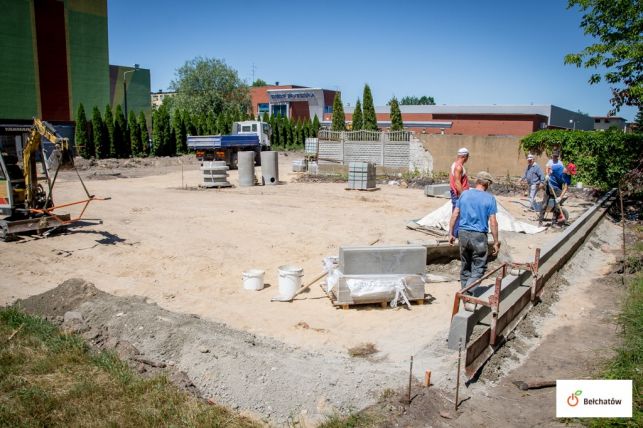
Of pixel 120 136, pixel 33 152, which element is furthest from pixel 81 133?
pixel 33 152

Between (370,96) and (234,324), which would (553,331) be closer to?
(234,324)

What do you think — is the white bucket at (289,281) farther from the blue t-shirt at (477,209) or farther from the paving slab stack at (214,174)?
the paving slab stack at (214,174)

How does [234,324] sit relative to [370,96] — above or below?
below

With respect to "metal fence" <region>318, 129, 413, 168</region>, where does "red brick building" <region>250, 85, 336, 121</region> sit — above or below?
above

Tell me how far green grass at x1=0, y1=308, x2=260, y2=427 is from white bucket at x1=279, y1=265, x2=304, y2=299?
8.88ft

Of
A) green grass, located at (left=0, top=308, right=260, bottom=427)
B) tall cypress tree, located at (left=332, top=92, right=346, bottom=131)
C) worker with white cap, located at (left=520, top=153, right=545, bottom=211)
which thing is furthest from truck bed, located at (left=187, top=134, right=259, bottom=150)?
green grass, located at (left=0, top=308, right=260, bottom=427)

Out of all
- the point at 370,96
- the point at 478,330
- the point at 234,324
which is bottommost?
the point at 234,324

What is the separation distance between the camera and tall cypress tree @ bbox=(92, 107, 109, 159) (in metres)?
31.3

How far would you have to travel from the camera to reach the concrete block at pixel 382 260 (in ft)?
22.4

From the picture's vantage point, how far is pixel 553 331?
6.19m

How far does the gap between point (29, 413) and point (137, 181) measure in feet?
62.1

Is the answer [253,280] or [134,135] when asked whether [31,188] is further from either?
[134,135]

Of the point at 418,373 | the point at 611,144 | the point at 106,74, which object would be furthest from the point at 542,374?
the point at 106,74

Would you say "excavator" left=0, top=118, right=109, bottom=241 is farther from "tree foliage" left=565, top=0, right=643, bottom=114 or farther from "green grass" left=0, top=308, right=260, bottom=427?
"tree foliage" left=565, top=0, right=643, bottom=114
